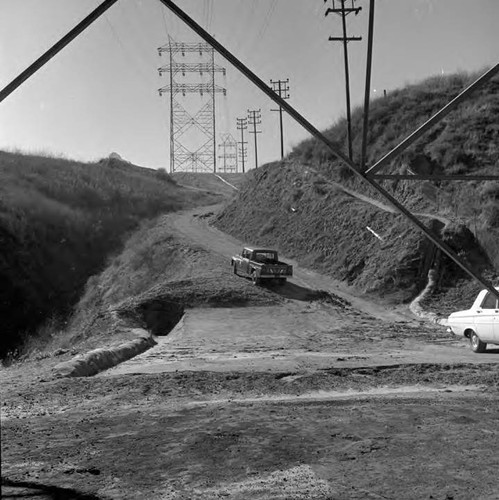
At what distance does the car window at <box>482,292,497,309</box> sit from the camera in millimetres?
16422

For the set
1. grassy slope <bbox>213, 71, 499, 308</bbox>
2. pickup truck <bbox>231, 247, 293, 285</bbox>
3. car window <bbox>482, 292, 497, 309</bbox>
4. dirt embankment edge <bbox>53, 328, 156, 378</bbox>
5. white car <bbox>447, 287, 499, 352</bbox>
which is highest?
grassy slope <bbox>213, 71, 499, 308</bbox>

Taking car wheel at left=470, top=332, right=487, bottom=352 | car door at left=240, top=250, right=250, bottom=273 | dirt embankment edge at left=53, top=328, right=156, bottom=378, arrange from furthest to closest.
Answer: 1. car door at left=240, top=250, right=250, bottom=273
2. car wheel at left=470, top=332, right=487, bottom=352
3. dirt embankment edge at left=53, top=328, right=156, bottom=378

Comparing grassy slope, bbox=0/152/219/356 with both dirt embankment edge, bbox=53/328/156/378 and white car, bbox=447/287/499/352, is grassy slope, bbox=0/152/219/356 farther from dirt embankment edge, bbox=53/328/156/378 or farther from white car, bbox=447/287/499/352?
white car, bbox=447/287/499/352

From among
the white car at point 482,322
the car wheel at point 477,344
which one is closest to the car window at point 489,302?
the white car at point 482,322

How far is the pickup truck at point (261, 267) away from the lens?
3200cm

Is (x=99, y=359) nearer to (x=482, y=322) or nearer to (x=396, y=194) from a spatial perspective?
(x=482, y=322)

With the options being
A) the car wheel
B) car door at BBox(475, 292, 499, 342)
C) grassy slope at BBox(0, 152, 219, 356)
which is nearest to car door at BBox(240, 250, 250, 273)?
grassy slope at BBox(0, 152, 219, 356)

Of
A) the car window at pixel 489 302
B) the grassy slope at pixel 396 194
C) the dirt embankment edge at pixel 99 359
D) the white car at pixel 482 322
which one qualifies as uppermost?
the grassy slope at pixel 396 194

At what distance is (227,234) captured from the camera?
53469 mm

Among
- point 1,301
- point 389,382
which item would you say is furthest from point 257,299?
point 1,301

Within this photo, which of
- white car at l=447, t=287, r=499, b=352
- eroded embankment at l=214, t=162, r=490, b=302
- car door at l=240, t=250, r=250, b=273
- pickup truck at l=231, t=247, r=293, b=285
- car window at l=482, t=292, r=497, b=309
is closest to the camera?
white car at l=447, t=287, r=499, b=352

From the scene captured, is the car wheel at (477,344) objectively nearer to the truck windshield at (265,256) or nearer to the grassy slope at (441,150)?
the grassy slope at (441,150)

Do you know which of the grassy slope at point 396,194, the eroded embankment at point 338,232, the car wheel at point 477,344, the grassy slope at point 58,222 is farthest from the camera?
the grassy slope at point 58,222

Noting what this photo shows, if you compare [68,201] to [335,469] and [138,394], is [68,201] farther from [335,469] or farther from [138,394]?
[335,469]
